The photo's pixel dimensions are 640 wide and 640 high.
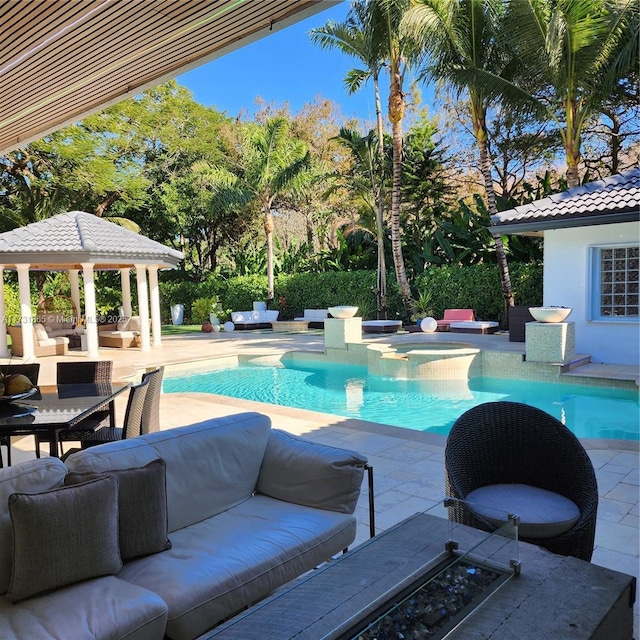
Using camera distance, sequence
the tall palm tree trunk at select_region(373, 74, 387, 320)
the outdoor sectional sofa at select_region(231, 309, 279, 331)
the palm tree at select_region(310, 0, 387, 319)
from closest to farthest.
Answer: the palm tree at select_region(310, 0, 387, 319)
the tall palm tree trunk at select_region(373, 74, 387, 320)
the outdoor sectional sofa at select_region(231, 309, 279, 331)

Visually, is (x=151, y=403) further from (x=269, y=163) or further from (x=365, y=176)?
(x=269, y=163)

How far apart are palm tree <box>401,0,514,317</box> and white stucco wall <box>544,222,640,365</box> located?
5066 mm

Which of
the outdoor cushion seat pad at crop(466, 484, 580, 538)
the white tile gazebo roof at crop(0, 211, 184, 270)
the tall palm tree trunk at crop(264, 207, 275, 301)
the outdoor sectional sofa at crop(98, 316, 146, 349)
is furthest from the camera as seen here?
the tall palm tree trunk at crop(264, 207, 275, 301)

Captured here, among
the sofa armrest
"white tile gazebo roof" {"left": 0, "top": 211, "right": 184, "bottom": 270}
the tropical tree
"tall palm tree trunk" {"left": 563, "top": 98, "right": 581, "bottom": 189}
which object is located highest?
the tropical tree

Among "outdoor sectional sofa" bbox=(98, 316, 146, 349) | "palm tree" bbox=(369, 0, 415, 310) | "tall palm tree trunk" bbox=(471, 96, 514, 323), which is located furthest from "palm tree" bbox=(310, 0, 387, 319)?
"outdoor sectional sofa" bbox=(98, 316, 146, 349)

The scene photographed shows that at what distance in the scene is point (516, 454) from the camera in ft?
11.7

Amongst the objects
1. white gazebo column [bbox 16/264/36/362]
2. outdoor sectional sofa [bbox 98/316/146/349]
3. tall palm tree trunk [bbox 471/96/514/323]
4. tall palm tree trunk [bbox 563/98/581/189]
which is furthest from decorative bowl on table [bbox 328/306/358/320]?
white gazebo column [bbox 16/264/36/362]

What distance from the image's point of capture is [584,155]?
902 inches

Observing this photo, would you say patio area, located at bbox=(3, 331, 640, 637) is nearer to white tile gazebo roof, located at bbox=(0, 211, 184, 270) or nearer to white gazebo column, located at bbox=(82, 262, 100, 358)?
white gazebo column, located at bbox=(82, 262, 100, 358)

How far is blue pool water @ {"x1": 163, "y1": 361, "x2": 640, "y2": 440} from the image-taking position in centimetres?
870

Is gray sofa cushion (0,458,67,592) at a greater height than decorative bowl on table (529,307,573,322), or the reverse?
decorative bowl on table (529,307,573,322)

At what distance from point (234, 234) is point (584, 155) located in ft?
55.2

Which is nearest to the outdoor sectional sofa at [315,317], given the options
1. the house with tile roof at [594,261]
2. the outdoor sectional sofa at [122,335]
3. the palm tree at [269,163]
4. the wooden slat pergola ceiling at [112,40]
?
the palm tree at [269,163]

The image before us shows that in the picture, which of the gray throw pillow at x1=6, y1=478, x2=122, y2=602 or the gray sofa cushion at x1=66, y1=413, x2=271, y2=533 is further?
the gray sofa cushion at x1=66, y1=413, x2=271, y2=533
